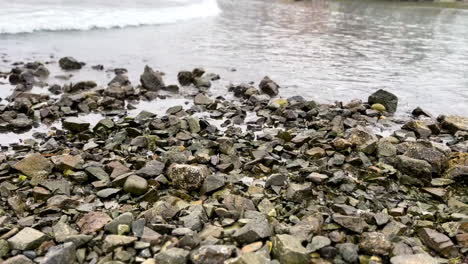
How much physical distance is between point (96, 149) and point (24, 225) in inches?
94.0

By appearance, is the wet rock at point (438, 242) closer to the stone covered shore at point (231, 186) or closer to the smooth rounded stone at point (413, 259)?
the stone covered shore at point (231, 186)

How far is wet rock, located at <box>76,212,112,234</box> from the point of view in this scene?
450 centimetres

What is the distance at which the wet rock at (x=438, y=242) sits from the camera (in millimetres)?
4328

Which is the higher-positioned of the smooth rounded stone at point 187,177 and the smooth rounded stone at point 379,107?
the smooth rounded stone at point 187,177

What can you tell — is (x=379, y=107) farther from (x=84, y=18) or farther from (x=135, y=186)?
(x=84, y=18)

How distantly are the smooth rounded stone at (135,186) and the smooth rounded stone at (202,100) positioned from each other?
4.35m

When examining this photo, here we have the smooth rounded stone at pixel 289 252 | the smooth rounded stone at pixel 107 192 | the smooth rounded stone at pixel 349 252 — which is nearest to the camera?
the smooth rounded stone at pixel 289 252

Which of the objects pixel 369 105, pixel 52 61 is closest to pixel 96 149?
pixel 369 105

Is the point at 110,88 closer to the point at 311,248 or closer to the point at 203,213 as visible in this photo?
the point at 203,213

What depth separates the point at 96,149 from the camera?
685 cm

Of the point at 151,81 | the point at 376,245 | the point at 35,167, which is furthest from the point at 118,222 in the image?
the point at 151,81

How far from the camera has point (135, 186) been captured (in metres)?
5.45

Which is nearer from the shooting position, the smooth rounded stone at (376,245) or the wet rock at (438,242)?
the smooth rounded stone at (376,245)

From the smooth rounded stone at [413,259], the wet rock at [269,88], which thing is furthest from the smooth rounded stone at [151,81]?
the smooth rounded stone at [413,259]
